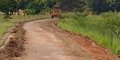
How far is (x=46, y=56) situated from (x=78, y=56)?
151cm

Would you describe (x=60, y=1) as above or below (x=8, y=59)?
below

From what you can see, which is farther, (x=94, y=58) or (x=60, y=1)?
(x=60, y=1)

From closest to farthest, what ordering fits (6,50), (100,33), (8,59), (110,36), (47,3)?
1. (8,59)
2. (6,50)
3. (110,36)
4. (100,33)
5. (47,3)

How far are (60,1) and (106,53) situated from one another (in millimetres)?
82061

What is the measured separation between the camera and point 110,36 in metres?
21.8

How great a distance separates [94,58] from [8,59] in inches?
147

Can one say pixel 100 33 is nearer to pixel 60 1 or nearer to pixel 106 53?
pixel 106 53

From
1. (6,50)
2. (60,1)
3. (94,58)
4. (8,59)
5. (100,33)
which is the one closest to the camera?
(8,59)

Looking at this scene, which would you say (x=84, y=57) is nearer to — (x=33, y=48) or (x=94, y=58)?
(x=94, y=58)

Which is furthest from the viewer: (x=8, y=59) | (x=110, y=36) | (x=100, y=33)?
(x=100, y=33)

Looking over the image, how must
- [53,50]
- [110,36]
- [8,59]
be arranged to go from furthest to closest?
[110,36] → [53,50] → [8,59]

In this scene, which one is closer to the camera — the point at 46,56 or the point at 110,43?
the point at 46,56

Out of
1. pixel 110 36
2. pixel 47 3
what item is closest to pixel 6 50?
pixel 110 36

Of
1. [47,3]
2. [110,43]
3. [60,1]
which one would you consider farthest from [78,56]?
[60,1]
